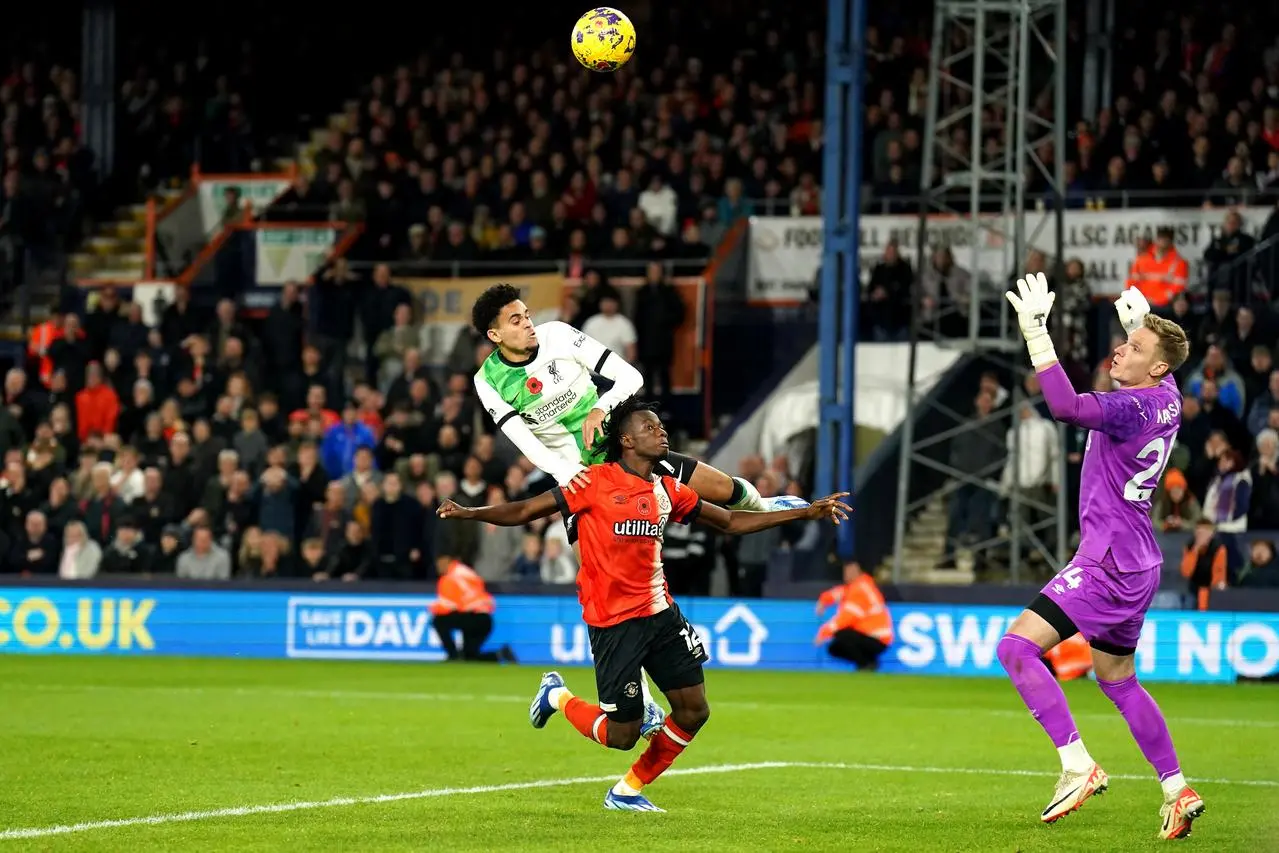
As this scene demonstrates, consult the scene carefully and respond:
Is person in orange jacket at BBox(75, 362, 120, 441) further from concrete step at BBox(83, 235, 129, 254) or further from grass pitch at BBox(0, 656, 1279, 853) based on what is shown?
grass pitch at BBox(0, 656, 1279, 853)

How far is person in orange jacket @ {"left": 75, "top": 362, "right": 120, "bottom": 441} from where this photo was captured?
27750mm

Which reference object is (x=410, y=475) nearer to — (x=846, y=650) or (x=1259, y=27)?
(x=846, y=650)

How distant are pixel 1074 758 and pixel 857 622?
12532 mm

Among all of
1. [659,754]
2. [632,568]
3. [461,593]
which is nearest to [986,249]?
[461,593]

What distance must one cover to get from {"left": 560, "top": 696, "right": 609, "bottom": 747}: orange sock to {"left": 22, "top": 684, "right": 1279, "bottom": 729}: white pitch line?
6975mm

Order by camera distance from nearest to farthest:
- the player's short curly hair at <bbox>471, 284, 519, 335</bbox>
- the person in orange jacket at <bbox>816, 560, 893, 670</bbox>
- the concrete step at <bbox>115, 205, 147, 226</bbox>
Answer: the player's short curly hair at <bbox>471, 284, 519, 335</bbox>
the person in orange jacket at <bbox>816, 560, 893, 670</bbox>
the concrete step at <bbox>115, 205, 147, 226</bbox>

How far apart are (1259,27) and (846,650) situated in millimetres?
12559

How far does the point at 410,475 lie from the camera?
82.5 feet

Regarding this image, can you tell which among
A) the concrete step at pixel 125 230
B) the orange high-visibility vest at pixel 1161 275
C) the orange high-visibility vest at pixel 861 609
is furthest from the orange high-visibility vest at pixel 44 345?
the orange high-visibility vest at pixel 1161 275

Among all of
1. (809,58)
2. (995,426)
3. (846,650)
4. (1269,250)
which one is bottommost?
(846,650)

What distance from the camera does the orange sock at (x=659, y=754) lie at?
1020cm

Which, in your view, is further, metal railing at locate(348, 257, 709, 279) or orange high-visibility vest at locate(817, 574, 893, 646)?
metal railing at locate(348, 257, 709, 279)

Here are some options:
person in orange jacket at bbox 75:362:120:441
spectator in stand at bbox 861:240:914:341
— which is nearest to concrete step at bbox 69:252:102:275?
person in orange jacket at bbox 75:362:120:441

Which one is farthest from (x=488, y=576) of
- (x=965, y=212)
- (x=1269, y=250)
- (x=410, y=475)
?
(x=1269, y=250)
